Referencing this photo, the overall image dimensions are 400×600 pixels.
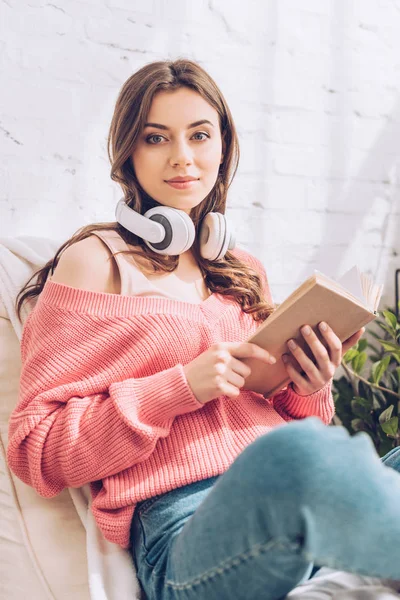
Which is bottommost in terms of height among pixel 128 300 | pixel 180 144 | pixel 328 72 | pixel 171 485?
pixel 171 485

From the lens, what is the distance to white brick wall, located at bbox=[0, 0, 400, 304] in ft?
5.03

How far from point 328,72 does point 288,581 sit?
1.56 metres

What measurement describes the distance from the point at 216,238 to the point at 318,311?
0.31m

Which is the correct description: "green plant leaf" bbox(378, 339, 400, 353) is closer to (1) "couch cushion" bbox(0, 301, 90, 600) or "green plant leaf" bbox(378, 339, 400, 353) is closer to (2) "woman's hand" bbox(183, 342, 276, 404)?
(2) "woman's hand" bbox(183, 342, 276, 404)

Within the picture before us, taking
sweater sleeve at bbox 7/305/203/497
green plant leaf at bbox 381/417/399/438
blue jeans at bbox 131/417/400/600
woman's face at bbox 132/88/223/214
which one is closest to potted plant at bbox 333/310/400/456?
green plant leaf at bbox 381/417/399/438

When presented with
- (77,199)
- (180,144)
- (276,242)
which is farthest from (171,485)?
(276,242)

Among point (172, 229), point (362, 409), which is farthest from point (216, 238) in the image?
point (362, 409)

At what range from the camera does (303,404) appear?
50.5 inches

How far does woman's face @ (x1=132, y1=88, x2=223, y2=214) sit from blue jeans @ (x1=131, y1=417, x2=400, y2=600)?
0.62 m

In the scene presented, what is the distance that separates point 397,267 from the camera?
2.20m

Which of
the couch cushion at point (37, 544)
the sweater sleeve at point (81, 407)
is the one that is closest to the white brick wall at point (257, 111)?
the sweater sleeve at point (81, 407)

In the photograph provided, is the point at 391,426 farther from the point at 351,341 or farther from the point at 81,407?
the point at 81,407

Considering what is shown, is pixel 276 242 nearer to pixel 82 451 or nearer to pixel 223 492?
pixel 82 451

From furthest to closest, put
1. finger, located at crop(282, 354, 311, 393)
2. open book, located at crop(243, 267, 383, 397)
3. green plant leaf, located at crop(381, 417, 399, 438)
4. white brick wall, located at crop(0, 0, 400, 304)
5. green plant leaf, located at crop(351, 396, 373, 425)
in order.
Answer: green plant leaf, located at crop(351, 396, 373, 425)
green plant leaf, located at crop(381, 417, 399, 438)
white brick wall, located at crop(0, 0, 400, 304)
finger, located at crop(282, 354, 311, 393)
open book, located at crop(243, 267, 383, 397)
